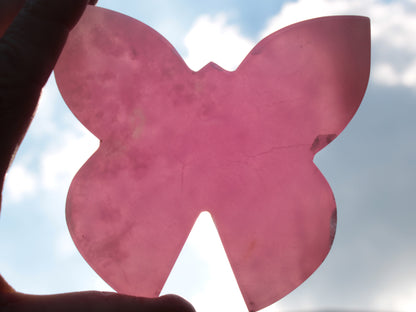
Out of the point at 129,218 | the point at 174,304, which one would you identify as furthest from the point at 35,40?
the point at 174,304

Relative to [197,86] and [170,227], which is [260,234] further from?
[197,86]

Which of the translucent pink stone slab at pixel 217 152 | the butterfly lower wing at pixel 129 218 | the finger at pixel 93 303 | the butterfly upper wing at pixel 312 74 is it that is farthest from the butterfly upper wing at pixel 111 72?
the finger at pixel 93 303

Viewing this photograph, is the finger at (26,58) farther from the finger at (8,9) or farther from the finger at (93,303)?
the finger at (93,303)

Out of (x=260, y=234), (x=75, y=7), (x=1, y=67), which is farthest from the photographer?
(x=260, y=234)

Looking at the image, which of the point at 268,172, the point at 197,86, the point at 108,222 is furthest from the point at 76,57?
the point at 268,172

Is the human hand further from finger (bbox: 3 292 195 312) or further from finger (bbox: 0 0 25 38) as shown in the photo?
finger (bbox: 0 0 25 38)

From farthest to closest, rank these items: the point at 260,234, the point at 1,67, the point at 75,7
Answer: the point at 260,234, the point at 75,7, the point at 1,67

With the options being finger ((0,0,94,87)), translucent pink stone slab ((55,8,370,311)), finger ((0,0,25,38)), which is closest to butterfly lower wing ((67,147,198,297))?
translucent pink stone slab ((55,8,370,311))
